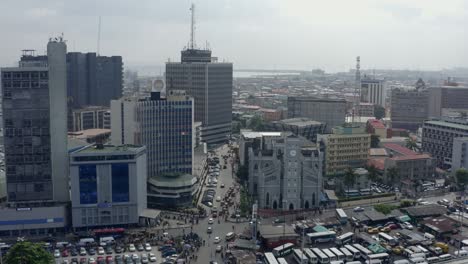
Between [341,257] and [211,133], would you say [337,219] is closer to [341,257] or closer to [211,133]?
[341,257]

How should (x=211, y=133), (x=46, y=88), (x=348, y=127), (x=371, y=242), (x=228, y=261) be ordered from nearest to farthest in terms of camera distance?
(x=228, y=261) < (x=371, y=242) < (x=46, y=88) < (x=348, y=127) < (x=211, y=133)

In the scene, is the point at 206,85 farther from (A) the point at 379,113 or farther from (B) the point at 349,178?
(A) the point at 379,113

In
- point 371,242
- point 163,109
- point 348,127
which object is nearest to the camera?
point 371,242

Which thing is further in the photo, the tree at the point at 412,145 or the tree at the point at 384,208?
the tree at the point at 412,145

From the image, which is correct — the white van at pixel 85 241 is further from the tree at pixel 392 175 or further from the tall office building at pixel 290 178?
the tree at pixel 392 175

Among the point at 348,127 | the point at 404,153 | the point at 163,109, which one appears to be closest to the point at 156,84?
the point at 163,109

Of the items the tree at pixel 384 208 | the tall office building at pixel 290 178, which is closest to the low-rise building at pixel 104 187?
the tall office building at pixel 290 178

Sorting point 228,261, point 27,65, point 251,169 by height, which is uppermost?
point 27,65
